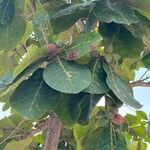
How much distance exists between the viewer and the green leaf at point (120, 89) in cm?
91

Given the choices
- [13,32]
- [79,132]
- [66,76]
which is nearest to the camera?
[66,76]

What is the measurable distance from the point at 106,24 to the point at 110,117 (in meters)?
0.20

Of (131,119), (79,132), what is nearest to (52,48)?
(79,132)

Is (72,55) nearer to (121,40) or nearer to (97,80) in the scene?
(97,80)

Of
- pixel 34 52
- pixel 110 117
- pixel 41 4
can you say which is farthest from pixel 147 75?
pixel 34 52

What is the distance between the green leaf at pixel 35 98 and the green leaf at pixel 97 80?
0.08 meters

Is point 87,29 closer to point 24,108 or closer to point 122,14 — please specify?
point 122,14

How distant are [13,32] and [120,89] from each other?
32 cm

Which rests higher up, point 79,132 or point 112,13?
point 112,13

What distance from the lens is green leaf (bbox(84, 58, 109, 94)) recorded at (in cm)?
88

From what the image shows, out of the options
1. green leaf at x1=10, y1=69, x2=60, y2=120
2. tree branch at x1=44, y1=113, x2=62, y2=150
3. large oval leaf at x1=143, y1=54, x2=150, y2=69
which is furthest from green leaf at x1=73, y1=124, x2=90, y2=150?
green leaf at x1=10, y1=69, x2=60, y2=120

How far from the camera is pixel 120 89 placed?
0.94 m

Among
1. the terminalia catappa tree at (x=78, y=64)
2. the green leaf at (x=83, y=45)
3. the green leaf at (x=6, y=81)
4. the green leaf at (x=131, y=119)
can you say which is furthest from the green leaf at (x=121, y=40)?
the green leaf at (x=131, y=119)

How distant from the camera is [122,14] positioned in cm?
96
